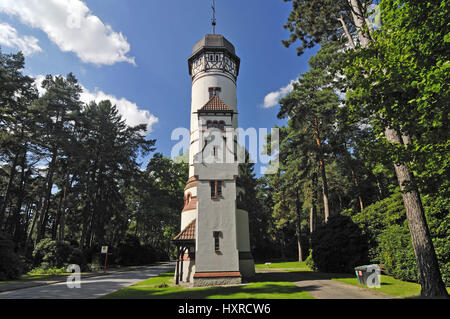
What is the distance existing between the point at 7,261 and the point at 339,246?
25472 millimetres

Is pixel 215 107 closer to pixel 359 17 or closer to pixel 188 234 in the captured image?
pixel 188 234

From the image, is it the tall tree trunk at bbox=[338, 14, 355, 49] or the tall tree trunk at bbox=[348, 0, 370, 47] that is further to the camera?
the tall tree trunk at bbox=[338, 14, 355, 49]

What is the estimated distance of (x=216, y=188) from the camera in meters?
17.7

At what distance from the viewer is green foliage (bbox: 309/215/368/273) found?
19.3 m

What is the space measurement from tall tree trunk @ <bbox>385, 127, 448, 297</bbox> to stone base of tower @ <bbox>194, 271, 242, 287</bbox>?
987cm

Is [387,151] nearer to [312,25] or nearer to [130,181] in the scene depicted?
[312,25]

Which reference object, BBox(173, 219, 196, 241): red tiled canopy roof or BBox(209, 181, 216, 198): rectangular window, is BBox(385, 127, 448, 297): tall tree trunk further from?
BBox(173, 219, 196, 241): red tiled canopy roof

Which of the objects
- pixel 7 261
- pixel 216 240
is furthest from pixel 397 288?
pixel 7 261

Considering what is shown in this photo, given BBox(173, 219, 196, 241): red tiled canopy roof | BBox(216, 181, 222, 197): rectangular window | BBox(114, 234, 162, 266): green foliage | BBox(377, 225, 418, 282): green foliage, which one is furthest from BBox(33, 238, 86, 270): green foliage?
BBox(377, 225, 418, 282): green foliage

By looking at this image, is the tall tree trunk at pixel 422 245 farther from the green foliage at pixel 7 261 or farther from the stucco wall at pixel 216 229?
the green foliage at pixel 7 261

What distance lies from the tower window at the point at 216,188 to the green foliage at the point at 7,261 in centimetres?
1600

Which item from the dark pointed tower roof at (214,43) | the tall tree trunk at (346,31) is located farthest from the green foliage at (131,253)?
the tall tree trunk at (346,31)

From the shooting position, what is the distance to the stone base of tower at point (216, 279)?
614 inches

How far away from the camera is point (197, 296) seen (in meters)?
12.2
